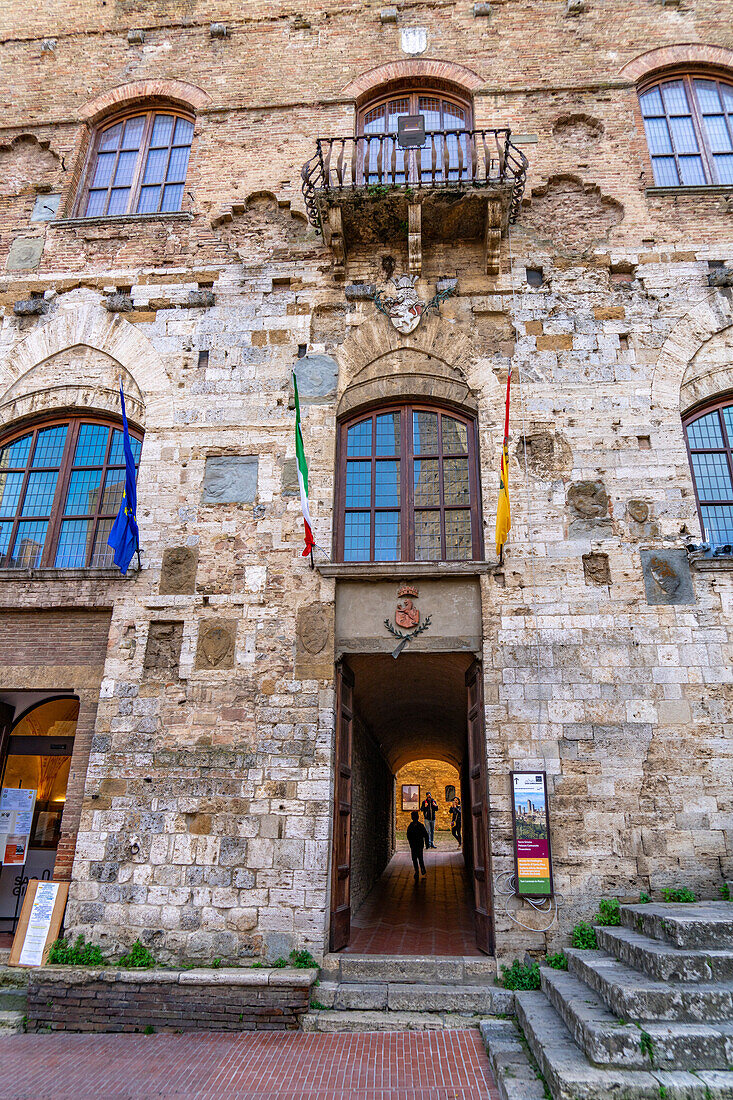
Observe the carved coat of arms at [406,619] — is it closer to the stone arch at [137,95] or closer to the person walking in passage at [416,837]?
the person walking in passage at [416,837]

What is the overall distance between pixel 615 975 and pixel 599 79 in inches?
463

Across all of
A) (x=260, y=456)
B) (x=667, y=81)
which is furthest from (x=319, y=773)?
(x=667, y=81)

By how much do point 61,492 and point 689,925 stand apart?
8482 millimetres

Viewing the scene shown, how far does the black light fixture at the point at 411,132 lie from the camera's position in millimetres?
9742

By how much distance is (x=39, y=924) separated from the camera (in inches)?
284

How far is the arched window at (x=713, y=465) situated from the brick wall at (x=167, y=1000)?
Answer: 6.72 meters

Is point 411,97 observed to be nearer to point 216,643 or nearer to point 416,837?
point 216,643

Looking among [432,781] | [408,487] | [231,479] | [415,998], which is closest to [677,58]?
[408,487]

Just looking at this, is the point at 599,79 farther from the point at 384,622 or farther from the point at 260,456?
the point at 384,622

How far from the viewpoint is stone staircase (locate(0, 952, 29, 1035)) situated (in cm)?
655

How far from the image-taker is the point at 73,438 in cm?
941

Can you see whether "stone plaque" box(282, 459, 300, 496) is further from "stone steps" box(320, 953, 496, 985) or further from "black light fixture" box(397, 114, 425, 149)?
"stone steps" box(320, 953, 496, 985)

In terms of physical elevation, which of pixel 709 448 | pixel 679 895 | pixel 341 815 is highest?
pixel 709 448

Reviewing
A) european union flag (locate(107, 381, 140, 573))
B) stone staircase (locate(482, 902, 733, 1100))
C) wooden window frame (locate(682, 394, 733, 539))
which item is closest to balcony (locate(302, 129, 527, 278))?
wooden window frame (locate(682, 394, 733, 539))
